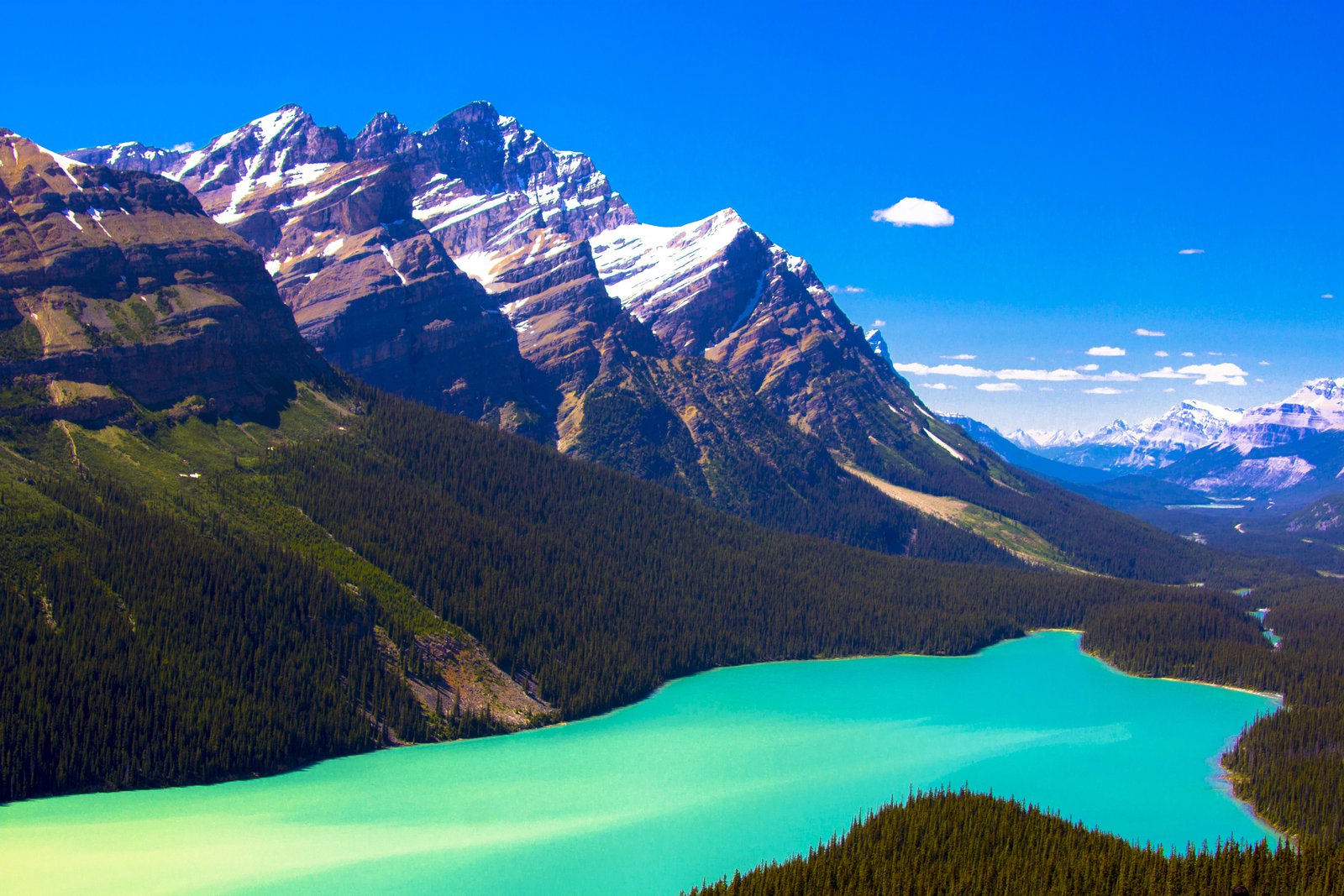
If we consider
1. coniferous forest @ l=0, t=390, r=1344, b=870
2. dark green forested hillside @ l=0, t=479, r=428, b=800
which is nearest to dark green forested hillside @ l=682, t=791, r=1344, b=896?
coniferous forest @ l=0, t=390, r=1344, b=870

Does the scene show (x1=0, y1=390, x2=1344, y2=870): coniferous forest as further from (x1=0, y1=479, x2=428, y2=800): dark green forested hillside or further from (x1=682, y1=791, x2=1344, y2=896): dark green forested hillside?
(x1=682, y1=791, x2=1344, y2=896): dark green forested hillside

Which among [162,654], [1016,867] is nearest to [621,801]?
[1016,867]

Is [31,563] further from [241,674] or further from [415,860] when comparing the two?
[415,860]

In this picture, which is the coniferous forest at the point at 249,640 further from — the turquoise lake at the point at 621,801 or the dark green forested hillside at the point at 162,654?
the turquoise lake at the point at 621,801

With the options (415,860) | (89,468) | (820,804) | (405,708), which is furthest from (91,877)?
(89,468)

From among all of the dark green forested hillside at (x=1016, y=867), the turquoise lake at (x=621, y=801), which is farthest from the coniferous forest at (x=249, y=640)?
the dark green forested hillside at (x=1016, y=867)
